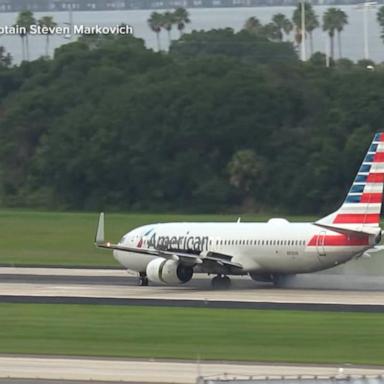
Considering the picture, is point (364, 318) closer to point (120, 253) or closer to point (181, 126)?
point (120, 253)

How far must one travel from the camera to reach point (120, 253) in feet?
218

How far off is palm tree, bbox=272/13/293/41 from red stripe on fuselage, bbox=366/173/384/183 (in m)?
129

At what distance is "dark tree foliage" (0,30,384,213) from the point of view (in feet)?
358

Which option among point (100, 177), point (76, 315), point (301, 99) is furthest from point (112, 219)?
point (76, 315)

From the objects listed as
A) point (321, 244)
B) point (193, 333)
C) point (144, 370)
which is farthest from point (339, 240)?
point (144, 370)

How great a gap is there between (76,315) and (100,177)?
220 ft

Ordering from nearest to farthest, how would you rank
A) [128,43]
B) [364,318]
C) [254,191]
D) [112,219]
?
[364,318]
[112,219]
[254,191]
[128,43]

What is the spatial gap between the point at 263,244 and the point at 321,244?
3.27 meters

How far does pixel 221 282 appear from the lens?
63.6m

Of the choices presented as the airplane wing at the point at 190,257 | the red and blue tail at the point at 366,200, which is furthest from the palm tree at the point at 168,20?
the red and blue tail at the point at 366,200

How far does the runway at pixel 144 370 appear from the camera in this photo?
106 feet
